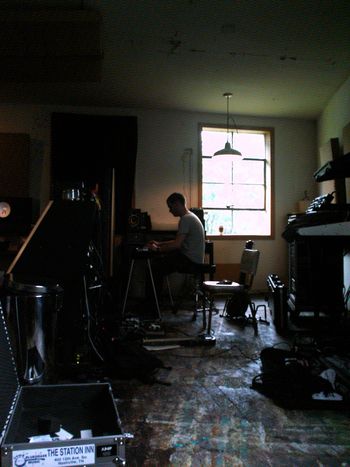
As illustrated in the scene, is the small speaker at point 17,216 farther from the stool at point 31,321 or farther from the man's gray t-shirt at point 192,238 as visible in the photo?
the stool at point 31,321

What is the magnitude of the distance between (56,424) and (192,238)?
9.84 ft

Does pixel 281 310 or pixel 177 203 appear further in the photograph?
pixel 177 203

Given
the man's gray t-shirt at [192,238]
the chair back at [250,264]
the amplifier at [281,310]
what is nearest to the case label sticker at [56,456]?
the amplifier at [281,310]

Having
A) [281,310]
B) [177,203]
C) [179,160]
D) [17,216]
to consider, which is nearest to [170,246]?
[177,203]

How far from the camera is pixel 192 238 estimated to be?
13.6 ft

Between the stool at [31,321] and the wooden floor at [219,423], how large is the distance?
0.47 m

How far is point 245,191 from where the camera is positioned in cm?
660

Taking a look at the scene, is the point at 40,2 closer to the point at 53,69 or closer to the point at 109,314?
the point at 53,69

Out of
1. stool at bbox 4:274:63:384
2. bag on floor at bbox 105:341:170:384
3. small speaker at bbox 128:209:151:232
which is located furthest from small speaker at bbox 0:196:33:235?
stool at bbox 4:274:63:384

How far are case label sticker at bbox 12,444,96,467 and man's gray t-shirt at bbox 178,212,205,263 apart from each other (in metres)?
3.07

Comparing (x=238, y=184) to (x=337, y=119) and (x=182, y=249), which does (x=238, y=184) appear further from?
(x=182, y=249)

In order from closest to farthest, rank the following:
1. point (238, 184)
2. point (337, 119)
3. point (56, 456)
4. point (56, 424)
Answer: point (56, 456), point (56, 424), point (337, 119), point (238, 184)

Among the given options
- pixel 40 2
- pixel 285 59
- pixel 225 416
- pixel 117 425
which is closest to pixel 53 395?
pixel 117 425

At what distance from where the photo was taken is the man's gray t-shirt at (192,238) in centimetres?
413
